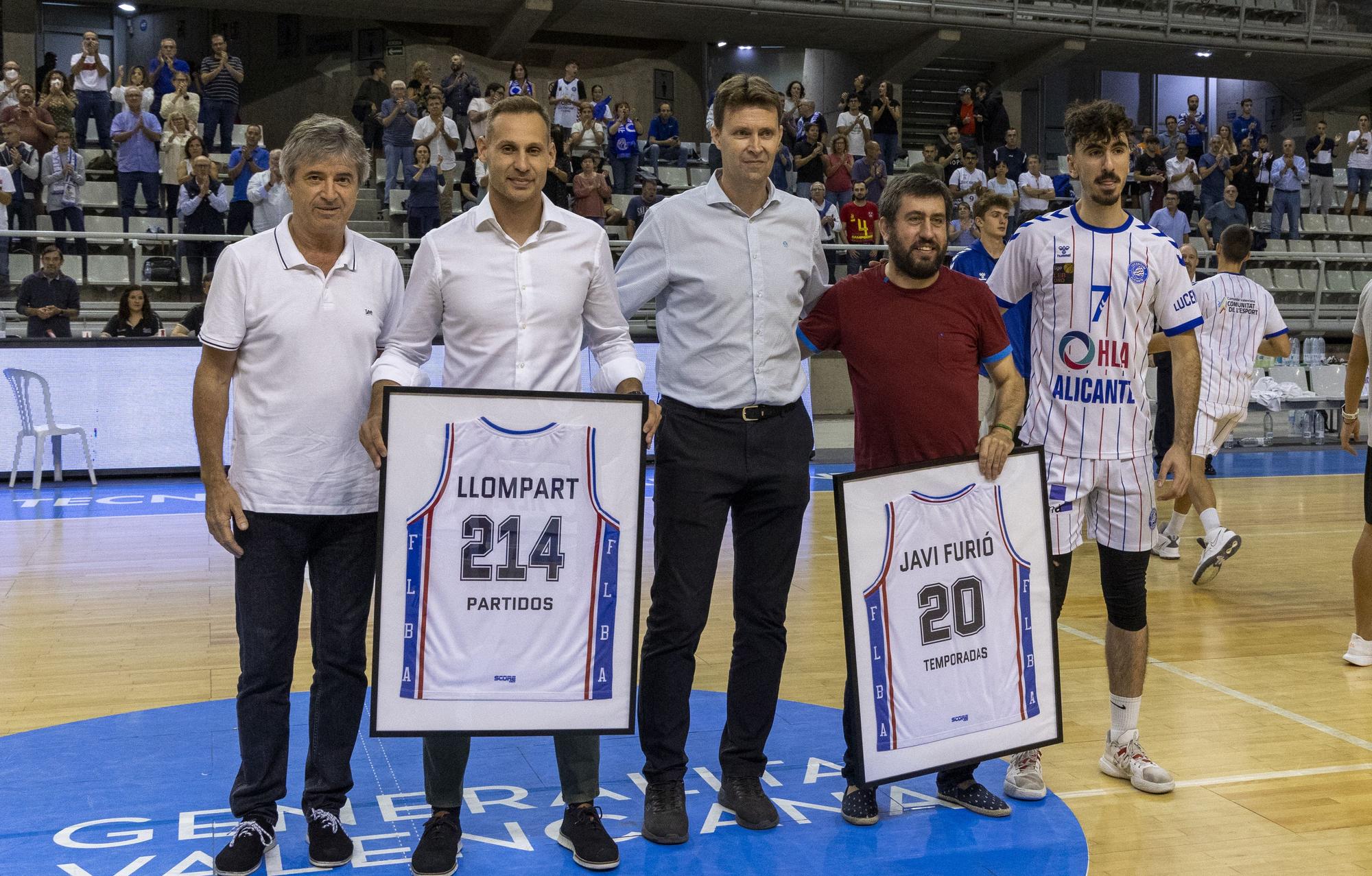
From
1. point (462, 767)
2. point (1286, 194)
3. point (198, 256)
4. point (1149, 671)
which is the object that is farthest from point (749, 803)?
point (1286, 194)

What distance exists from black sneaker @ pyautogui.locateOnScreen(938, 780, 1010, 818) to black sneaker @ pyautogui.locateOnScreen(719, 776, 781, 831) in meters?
0.58

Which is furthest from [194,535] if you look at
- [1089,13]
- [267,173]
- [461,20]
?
[1089,13]

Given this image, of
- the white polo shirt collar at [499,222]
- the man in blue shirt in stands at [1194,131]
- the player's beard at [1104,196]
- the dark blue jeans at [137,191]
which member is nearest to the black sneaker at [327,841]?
the white polo shirt collar at [499,222]

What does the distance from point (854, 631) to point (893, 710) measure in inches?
10.5

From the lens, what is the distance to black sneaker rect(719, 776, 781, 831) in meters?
3.66

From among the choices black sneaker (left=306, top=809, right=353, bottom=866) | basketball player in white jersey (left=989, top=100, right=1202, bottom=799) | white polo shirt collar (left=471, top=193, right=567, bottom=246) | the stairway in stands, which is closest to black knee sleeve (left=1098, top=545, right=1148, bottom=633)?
basketball player in white jersey (left=989, top=100, right=1202, bottom=799)

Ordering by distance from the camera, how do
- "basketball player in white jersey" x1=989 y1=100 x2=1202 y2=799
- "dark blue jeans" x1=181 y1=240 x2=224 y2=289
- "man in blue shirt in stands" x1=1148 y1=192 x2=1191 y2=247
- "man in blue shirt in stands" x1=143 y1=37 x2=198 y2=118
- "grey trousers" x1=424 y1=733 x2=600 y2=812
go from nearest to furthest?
"grey trousers" x1=424 y1=733 x2=600 y2=812 < "basketball player in white jersey" x1=989 y1=100 x2=1202 y2=799 < "dark blue jeans" x1=181 y1=240 x2=224 y2=289 < "man in blue shirt in stands" x1=143 y1=37 x2=198 y2=118 < "man in blue shirt in stands" x1=1148 y1=192 x2=1191 y2=247

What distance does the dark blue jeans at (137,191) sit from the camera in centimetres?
1358

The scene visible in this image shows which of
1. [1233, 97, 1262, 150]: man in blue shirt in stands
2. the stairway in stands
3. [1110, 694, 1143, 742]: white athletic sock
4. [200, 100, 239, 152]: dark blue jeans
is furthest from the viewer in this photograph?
the stairway in stands

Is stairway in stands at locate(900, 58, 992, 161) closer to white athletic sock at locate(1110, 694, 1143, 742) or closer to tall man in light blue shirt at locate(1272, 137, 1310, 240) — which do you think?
tall man in light blue shirt at locate(1272, 137, 1310, 240)

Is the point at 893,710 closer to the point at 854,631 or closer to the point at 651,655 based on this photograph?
the point at 854,631

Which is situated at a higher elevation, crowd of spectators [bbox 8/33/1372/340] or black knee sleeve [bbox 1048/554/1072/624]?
crowd of spectators [bbox 8/33/1372/340]

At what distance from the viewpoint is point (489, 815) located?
377cm

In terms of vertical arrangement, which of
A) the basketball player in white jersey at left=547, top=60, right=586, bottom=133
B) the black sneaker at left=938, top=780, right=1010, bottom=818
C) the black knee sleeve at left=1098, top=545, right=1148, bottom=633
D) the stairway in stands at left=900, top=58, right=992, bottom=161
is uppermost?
the stairway in stands at left=900, top=58, right=992, bottom=161
